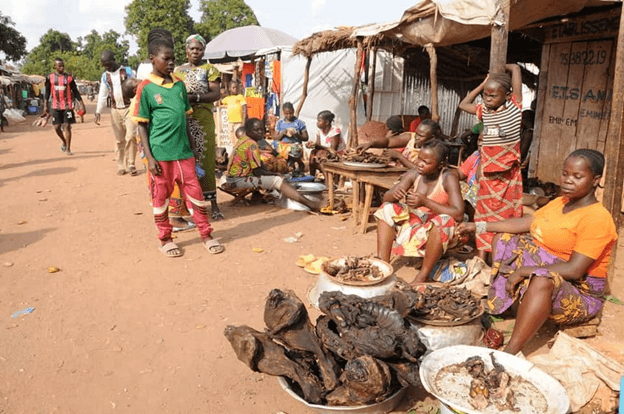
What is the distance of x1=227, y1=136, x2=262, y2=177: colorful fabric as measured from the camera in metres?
6.55

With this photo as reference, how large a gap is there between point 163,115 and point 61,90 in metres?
6.65

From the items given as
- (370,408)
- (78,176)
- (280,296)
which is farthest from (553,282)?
(78,176)

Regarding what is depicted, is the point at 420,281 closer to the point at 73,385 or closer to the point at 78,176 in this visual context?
the point at 73,385

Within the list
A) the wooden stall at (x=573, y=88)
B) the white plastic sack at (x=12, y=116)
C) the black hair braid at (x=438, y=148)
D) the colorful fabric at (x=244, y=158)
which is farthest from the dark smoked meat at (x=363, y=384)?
the white plastic sack at (x=12, y=116)

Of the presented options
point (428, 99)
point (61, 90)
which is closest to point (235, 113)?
point (61, 90)

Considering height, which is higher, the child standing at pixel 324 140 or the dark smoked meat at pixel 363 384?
the child standing at pixel 324 140

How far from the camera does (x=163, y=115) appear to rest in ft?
15.0

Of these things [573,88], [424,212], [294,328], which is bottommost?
[294,328]

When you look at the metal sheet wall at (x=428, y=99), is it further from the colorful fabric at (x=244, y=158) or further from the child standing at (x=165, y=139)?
the child standing at (x=165, y=139)

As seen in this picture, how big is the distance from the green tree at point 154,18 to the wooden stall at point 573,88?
1359 inches

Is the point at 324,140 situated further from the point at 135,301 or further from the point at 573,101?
the point at 135,301

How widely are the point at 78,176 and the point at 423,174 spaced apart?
7224 mm

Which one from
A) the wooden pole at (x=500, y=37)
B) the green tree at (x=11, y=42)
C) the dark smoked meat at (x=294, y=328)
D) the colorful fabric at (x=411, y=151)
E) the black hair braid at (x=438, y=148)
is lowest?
the dark smoked meat at (x=294, y=328)

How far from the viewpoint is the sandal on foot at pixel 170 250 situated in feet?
15.8
